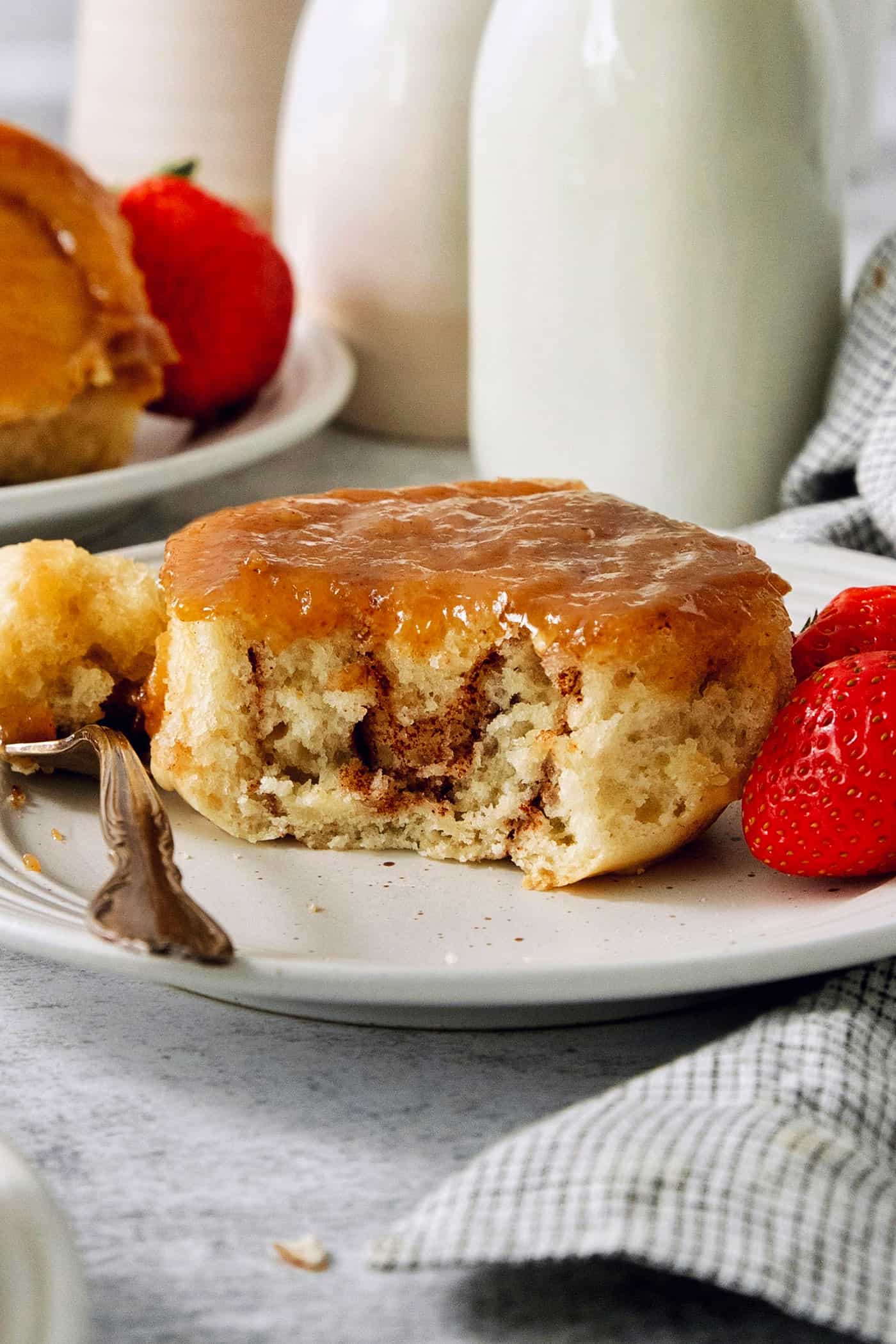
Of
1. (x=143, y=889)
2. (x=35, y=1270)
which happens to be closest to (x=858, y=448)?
(x=143, y=889)

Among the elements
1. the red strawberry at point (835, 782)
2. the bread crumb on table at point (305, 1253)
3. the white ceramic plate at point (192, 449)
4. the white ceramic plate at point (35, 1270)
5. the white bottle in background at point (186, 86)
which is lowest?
the white ceramic plate at point (192, 449)

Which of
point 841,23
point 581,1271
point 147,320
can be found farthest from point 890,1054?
point 841,23

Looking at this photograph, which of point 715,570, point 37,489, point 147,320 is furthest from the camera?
point 147,320

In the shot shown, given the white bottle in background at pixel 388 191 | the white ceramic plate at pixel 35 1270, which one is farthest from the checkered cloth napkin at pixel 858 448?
the white ceramic plate at pixel 35 1270

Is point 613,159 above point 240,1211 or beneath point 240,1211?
above

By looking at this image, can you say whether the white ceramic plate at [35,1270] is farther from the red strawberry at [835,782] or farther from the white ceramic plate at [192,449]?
the white ceramic plate at [192,449]

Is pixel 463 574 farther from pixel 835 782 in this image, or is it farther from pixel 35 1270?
pixel 35 1270

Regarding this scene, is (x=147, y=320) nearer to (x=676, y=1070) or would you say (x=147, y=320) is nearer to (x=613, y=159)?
(x=613, y=159)
